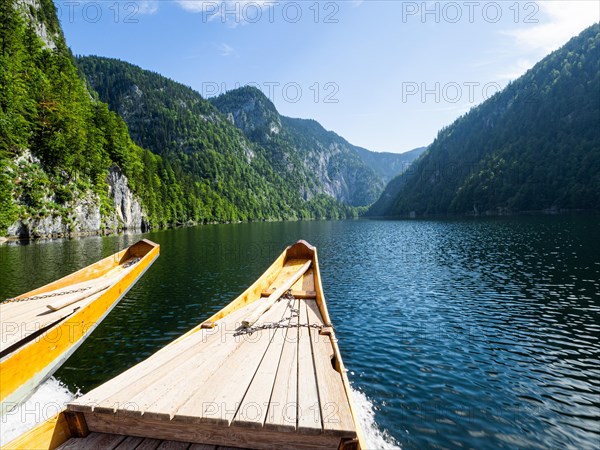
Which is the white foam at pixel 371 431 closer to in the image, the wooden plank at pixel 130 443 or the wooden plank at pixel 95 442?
the wooden plank at pixel 130 443

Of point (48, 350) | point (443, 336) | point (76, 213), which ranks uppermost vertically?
point (76, 213)

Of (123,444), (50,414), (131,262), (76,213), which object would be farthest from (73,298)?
(76,213)

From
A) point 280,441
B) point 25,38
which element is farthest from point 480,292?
point 25,38

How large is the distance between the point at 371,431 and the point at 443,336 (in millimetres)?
7949

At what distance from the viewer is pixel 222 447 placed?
14.3 feet

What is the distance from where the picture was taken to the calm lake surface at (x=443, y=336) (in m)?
8.49

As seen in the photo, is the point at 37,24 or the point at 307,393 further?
the point at 37,24

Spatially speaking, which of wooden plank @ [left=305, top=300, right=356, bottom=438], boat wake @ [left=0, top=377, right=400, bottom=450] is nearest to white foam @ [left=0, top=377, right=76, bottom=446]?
boat wake @ [left=0, top=377, right=400, bottom=450]

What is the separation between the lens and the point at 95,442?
4461mm

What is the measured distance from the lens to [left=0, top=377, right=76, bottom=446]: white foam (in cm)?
710

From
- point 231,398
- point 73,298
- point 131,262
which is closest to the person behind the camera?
point 231,398

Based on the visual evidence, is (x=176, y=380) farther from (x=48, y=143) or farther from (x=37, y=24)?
(x=37, y=24)

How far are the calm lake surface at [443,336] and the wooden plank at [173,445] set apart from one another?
18.6ft

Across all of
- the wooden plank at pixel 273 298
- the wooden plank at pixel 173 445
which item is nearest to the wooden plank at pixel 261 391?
the wooden plank at pixel 173 445
